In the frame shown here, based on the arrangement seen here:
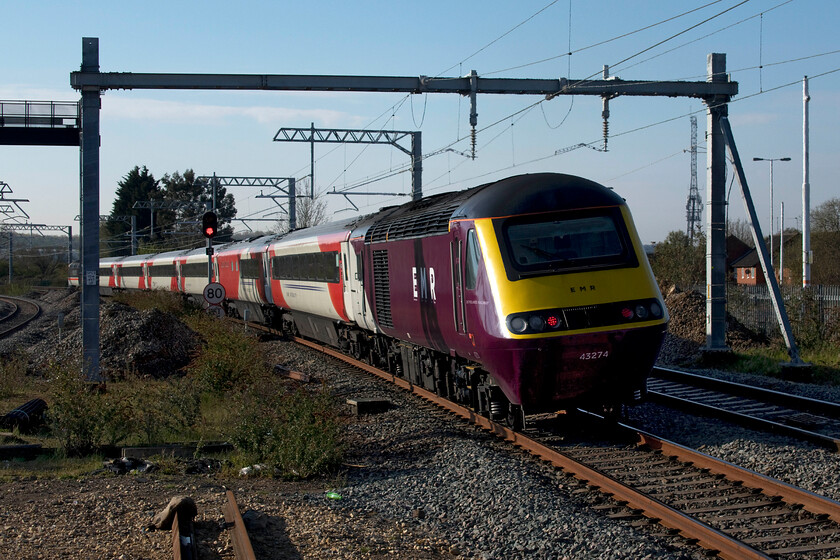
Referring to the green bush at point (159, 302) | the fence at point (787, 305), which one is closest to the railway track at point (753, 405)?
the fence at point (787, 305)

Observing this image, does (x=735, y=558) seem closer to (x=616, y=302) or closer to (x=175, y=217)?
(x=616, y=302)

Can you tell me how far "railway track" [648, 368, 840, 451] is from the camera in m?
9.83

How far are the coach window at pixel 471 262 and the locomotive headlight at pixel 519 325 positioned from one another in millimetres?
872

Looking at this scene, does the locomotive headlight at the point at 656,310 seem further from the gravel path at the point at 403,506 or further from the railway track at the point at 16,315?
the railway track at the point at 16,315

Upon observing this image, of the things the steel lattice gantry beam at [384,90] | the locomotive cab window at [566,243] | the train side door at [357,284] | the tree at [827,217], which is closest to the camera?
the locomotive cab window at [566,243]

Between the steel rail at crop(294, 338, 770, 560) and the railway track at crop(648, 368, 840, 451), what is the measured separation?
2892mm

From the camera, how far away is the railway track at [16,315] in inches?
1289

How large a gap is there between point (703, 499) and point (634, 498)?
646 mm

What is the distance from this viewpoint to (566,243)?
9258 mm

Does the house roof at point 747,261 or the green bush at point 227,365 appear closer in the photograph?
the green bush at point 227,365

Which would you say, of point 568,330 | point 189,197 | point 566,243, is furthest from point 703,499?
point 189,197

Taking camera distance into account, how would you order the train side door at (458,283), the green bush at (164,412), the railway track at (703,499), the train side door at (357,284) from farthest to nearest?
the train side door at (357,284), the green bush at (164,412), the train side door at (458,283), the railway track at (703,499)

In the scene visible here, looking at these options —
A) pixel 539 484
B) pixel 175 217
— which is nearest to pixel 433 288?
pixel 539 484

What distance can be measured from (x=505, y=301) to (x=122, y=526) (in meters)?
4.32
